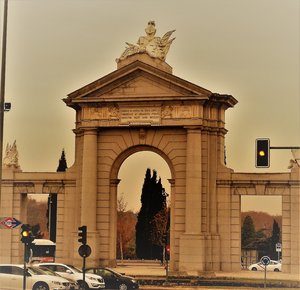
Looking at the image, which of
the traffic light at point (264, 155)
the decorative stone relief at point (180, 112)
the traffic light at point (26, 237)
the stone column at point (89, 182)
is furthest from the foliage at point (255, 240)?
the traffic light at point (264, 155)

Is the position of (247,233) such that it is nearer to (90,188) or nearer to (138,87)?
(90,188)

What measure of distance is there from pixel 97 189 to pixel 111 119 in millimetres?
4240

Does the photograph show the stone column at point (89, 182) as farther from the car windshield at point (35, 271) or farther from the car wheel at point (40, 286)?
the car wheel at point (40, 286)

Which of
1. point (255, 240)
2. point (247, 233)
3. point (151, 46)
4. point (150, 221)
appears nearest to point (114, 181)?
point (151, 46)

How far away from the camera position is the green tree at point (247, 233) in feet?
366

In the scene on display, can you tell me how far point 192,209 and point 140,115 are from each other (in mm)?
6224

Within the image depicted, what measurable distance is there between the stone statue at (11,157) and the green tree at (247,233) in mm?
58919

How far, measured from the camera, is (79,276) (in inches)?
1781

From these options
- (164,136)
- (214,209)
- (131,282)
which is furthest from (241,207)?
(131,282)

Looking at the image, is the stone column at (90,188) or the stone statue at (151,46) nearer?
the stone column at (90,188)

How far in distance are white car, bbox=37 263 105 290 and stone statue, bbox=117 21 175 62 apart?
1380 cm

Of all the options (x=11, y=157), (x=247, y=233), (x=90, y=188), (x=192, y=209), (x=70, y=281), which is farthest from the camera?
(x=247, y=233)

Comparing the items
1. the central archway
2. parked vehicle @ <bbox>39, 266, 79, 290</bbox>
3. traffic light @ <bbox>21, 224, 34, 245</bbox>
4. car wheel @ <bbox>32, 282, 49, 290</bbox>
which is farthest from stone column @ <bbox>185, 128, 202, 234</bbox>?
car wheel @ <bbox>32, 282, 49, 290</bbox>

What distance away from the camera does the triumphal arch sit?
168 ft
